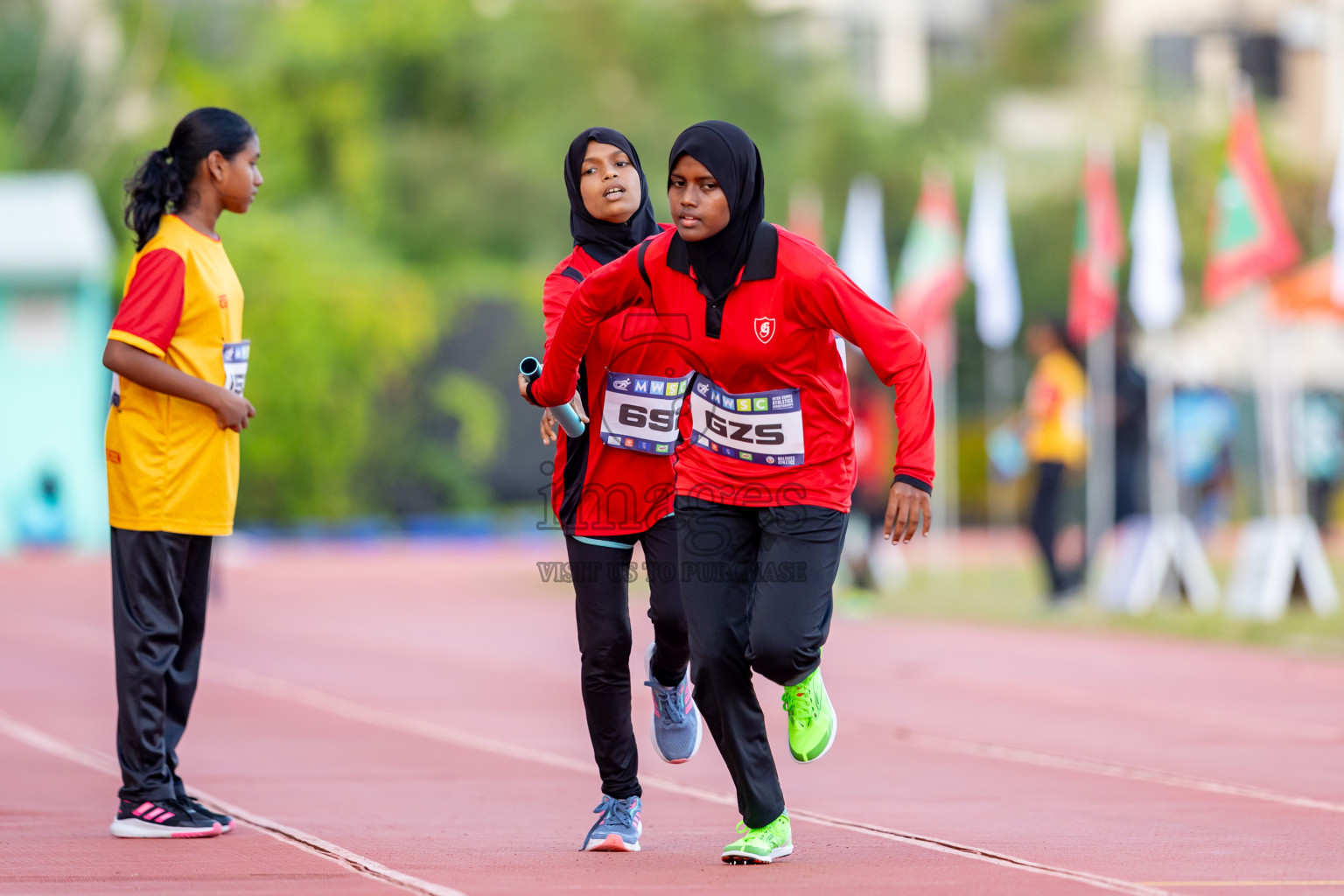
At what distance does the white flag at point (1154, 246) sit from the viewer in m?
17.3

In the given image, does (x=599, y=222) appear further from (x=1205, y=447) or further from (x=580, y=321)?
(x=1205, y=447)

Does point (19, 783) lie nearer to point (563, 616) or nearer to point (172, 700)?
point (172, 700)

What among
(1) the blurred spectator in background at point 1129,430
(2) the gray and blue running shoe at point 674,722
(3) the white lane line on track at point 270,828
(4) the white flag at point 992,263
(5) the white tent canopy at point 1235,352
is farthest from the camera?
(5) the white tent canopy at point 1235,352

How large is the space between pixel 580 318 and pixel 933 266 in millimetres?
16774

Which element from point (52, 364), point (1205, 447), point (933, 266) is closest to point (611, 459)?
point (933, 266)

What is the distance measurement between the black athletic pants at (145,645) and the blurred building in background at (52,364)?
20.6 metres

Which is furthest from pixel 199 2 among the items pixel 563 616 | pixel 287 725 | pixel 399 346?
pixel 287 725

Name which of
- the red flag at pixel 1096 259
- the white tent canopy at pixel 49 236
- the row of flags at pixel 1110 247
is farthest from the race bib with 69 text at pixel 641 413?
the white tent canopy at pixel 49 236

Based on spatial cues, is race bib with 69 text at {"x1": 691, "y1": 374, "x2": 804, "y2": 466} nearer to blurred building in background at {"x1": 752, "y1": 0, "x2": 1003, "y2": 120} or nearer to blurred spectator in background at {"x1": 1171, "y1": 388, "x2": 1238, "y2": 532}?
blurred spectator in background at {"x1": 1171, "y1": 388, "x2": 1238, "y2": 532}

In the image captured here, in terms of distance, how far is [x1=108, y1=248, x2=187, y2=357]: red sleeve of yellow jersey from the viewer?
6250 millimetres

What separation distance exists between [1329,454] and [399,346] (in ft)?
43.9

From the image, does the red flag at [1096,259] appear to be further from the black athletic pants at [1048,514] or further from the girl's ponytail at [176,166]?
the girl's ponytail at [176,166]

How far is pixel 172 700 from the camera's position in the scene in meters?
6.52

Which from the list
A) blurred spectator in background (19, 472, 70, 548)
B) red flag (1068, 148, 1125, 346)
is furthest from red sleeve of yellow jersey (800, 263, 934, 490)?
blurred spectator in background (19, 472, 70, 548)
